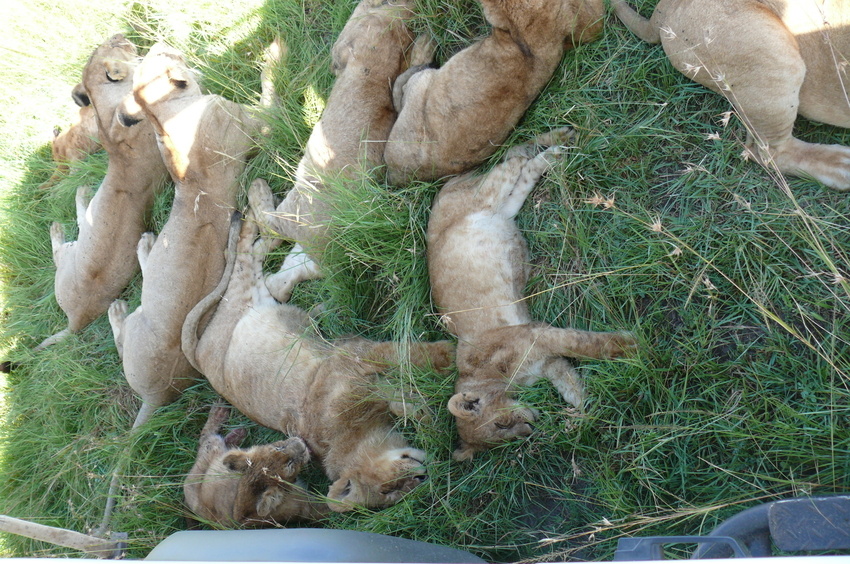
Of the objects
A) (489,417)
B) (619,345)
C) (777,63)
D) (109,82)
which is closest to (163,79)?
(109,82)

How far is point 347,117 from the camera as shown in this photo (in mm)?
3963

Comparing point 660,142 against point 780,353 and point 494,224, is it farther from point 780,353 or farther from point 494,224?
point 780,353

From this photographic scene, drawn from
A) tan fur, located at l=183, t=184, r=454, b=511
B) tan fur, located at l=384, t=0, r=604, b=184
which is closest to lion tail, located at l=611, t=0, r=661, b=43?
tan fur, located at l=384, t=0, r=604, b=184

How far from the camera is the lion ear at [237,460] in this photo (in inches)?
141

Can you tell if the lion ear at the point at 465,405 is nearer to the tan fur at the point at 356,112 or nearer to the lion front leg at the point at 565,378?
the lion front leg at the point at 565,378

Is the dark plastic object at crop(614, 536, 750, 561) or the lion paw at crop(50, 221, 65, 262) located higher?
the dark plastic object at crop(614, 536, 750, 561)

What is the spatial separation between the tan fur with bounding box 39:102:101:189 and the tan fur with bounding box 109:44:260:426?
0.92 m

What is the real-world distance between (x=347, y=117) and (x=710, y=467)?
2762 millimetres

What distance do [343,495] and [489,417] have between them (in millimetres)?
991

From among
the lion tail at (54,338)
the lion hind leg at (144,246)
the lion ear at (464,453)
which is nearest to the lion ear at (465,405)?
the lion ear at (464,453)

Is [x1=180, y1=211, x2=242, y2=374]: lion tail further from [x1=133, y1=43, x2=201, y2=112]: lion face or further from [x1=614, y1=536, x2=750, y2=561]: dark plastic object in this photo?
[x1=614, y1=536, x2=750, y2=561]: dark plastic object

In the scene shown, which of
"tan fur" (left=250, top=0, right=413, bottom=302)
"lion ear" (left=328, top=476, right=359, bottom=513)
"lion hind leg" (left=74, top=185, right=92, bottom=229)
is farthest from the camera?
"lion hind leg" (left=74, top=185, right=92, bottom=229)

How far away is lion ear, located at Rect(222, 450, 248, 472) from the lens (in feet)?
11.8

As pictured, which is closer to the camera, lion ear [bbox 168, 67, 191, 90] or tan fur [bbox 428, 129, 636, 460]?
tan fur [bbox 428, 129, 636, 460]
